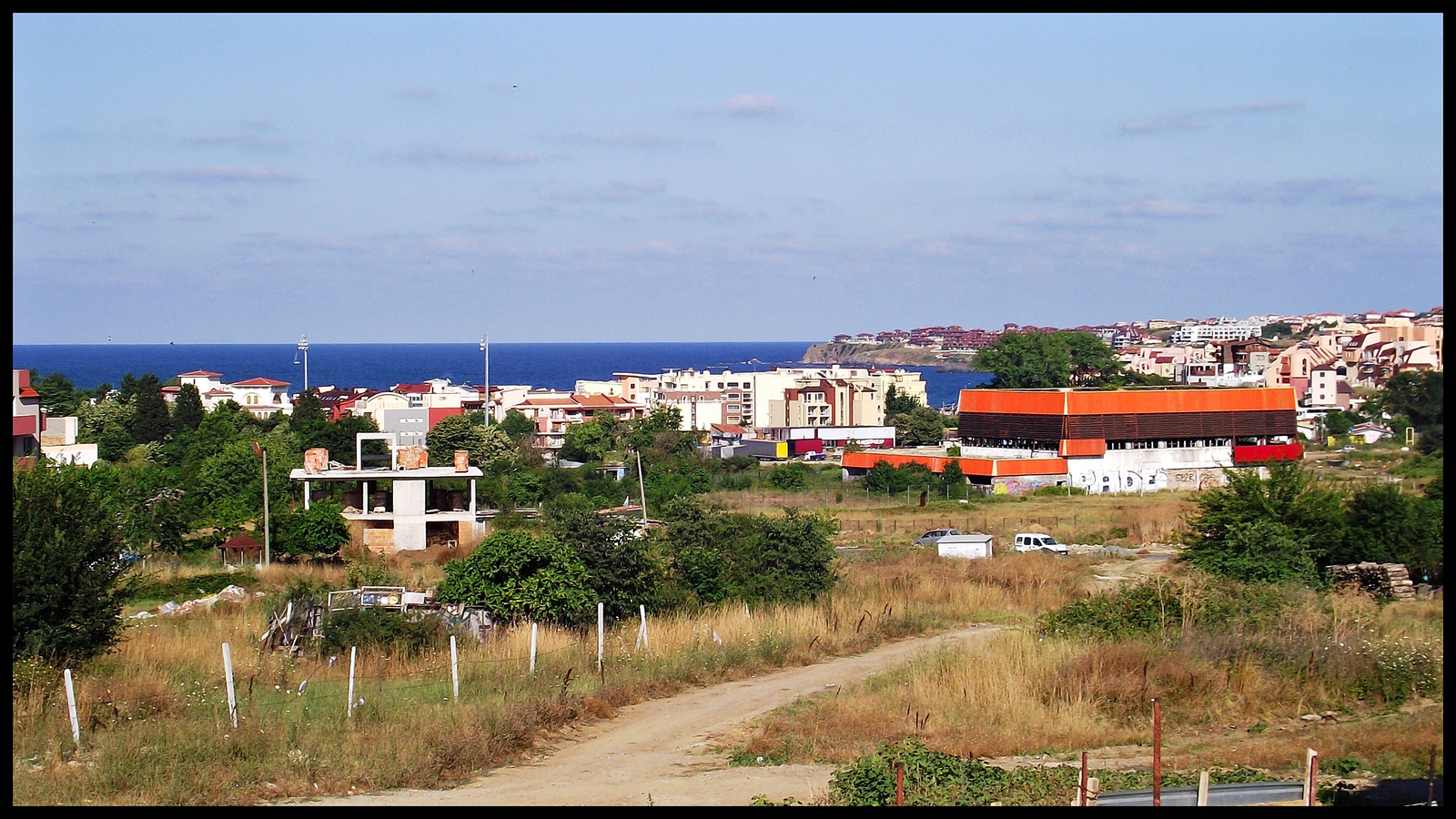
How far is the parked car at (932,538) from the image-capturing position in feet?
91.6

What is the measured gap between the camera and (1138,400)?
4956 cm

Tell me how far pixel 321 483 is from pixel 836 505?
17.7 metres

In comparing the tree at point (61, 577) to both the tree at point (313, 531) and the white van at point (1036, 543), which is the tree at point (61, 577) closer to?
the tree at point (313, 531)

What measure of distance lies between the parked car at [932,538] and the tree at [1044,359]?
222 ft

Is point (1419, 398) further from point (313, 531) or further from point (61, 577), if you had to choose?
point (313, 531)

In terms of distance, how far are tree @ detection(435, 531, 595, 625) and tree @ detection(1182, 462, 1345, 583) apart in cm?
893

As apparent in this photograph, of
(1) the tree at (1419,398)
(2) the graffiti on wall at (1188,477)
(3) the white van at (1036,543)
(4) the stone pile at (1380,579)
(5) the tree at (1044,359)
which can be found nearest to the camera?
(1) the tree at (1419,398)

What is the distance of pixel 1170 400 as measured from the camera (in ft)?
163

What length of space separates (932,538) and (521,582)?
→ 51.5 feet

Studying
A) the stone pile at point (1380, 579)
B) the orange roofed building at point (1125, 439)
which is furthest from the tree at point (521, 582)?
the orange roofed building at point (1125, 439)

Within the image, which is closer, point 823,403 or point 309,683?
point 309,683

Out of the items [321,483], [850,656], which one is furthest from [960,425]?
[850,656]

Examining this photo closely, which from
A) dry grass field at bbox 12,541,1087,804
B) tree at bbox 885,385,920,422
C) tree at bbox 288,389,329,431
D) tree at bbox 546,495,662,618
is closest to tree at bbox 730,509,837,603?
dry grass field at bbox 12,541,1087,804
